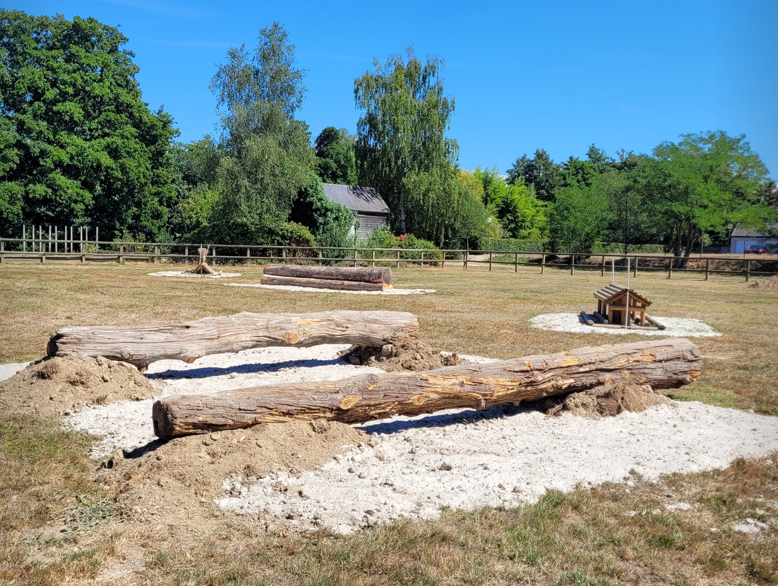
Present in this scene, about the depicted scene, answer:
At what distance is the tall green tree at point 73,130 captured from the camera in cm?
3578

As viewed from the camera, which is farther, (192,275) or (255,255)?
(255,255)

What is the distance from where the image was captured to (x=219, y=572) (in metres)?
3.72

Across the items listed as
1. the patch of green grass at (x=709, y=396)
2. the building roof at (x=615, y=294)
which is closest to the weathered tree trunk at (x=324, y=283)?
the building roof at (x=615, y=294)

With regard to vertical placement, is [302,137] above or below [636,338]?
above

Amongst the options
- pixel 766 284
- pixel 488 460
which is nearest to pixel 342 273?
pixel 488 460

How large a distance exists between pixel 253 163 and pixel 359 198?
37.8ft

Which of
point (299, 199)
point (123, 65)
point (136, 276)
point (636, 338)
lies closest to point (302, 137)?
point (299, 199)

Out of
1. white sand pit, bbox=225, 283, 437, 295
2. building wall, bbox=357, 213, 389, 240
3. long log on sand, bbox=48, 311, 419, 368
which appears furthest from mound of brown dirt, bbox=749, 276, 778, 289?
building wall, bbox=357, 213, 389, 240

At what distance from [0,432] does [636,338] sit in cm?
986

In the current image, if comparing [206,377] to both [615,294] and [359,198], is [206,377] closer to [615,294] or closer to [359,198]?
[615,294]

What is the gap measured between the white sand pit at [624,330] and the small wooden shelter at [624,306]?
0.54m

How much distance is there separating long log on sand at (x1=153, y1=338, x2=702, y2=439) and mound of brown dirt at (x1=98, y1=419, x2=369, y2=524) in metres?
0.12

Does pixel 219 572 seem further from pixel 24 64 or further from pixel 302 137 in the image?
pixel 24 64

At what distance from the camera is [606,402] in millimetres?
7223
